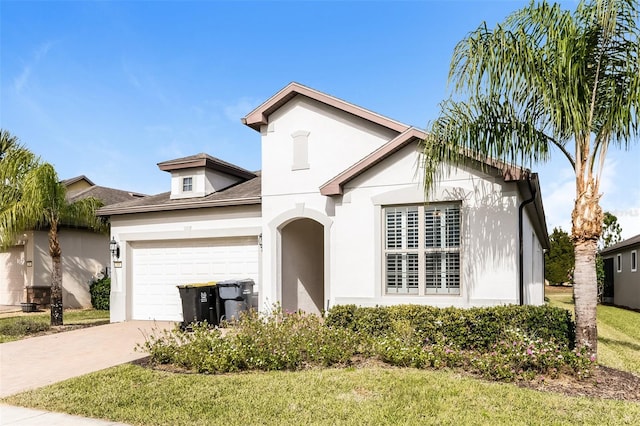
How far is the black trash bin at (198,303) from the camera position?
13.4 m

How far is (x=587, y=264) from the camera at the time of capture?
26.7ft

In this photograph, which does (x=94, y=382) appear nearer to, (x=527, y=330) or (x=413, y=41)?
(x=527, y=330)

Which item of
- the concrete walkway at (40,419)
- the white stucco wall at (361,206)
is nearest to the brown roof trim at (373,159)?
the white stucco wall at (361,206)

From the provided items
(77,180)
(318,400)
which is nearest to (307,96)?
(318,400)

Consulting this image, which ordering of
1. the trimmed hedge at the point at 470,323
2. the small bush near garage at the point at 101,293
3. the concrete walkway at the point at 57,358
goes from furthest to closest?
the small bush near garage at the point at 101,293
the trimmed hedge at the point at 470,323
the concrete walkway at the point at 57,358

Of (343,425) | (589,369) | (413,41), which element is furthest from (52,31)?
(589,369)

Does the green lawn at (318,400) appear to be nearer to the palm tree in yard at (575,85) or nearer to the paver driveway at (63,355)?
the paver driveway at (63,355)

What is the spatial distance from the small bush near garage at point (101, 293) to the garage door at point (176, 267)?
4935mm

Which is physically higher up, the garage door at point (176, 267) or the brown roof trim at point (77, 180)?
the brown roof trim at point (77, 180)

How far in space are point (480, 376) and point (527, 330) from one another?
5.61 feet

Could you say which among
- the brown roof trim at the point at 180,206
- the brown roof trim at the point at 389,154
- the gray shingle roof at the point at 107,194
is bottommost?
the brown roof trim at the point at 180,206

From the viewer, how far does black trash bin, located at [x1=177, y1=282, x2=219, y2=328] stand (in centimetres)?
1338

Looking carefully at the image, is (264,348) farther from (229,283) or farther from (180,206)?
(180,206)

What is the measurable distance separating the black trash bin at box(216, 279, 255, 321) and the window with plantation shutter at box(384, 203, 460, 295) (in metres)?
4.42
